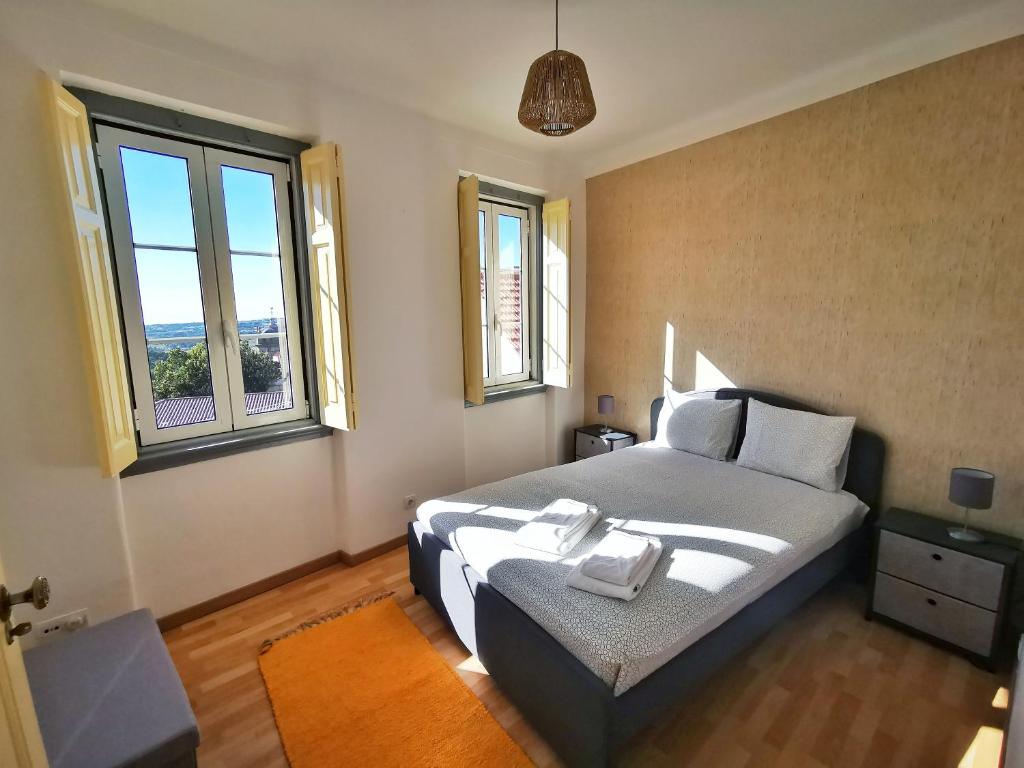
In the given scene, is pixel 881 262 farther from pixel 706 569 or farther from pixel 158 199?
pixel 158 199

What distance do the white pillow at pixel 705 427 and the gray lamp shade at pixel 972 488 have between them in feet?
3.47

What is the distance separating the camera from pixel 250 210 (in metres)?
2.50

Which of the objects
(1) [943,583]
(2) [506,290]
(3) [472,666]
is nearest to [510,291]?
(2) [506,290]

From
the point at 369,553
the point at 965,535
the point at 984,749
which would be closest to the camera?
the point at 984,749

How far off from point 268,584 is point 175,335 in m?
1.42

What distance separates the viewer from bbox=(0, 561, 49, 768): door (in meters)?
0.80

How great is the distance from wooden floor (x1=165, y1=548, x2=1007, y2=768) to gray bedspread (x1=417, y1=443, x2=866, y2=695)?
1.36 ft

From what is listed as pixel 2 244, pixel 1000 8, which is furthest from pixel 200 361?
pixel 1000 8

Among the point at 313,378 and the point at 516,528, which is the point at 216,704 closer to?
the point at 516,528

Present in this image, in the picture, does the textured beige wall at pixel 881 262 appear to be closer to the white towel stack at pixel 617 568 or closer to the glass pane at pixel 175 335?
the white towel stack at pixel 617 568

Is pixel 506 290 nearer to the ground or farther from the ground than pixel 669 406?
farther from the ground

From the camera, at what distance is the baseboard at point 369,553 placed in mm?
2825

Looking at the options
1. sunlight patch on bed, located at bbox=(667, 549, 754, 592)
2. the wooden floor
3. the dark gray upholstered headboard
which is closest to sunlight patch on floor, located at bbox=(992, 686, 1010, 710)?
the wooden floor

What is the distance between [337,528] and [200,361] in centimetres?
122
